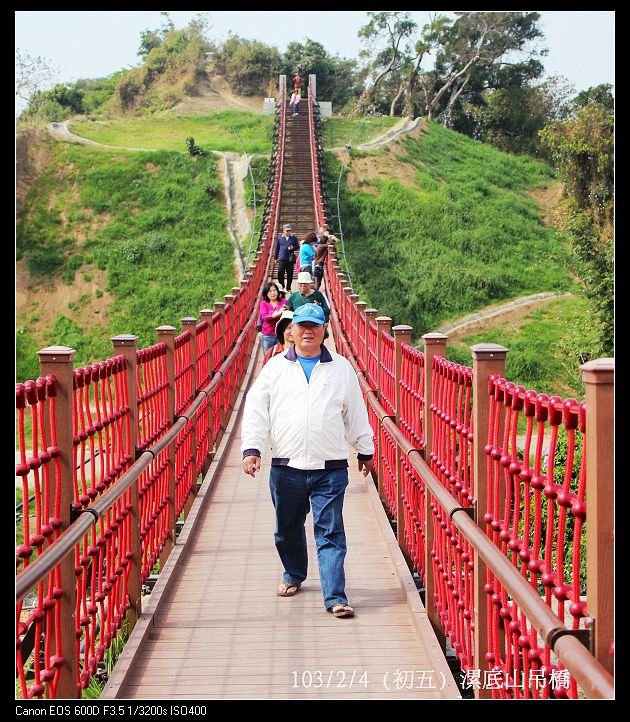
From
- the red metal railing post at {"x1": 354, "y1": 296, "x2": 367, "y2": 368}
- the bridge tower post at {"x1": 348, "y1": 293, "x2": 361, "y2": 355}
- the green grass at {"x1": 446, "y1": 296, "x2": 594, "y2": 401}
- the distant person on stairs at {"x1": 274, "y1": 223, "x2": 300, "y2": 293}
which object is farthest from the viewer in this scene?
the green grass at {"x1": 446, "y1": 296, "x2": 594, "y2": 401}

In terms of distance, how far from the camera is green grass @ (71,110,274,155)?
5128 centimetres

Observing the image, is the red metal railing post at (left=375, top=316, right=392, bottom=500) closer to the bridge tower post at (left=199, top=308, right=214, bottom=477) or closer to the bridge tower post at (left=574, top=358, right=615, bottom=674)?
the bridge tower post at (left=199, top=308, right=214, bottom=477)

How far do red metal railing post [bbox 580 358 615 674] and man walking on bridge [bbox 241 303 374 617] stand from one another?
2943 mm

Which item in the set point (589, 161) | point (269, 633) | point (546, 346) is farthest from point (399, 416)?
point (589, 161)

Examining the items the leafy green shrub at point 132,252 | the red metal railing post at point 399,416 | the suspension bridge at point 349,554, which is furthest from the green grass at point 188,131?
the suspension bridge at point 349,554

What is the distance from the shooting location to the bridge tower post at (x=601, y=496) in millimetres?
2736

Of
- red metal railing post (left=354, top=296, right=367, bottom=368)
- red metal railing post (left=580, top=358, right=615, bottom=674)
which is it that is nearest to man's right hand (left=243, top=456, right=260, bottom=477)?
red metal railing post (left=580, top=358, right=615, bottom=674)

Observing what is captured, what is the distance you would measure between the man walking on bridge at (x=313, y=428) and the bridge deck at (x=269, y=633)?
0.34 meters

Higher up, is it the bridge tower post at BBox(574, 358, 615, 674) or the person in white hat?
the person in white hat

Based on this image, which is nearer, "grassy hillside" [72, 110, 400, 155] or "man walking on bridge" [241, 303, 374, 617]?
"man walking on bridge" [241, 303, 374, 617]

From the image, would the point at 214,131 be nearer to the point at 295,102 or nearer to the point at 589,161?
the point at 295,102

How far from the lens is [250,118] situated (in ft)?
189

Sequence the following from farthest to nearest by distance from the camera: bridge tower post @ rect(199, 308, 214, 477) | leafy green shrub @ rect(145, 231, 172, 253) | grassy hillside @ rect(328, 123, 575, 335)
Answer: leafy green shrub @ rect(145, 231, 172, 253) → grassy hillside @ rect(328, 123, 575, 335) → bridge tower post @ rect(199, 308, 214, 477)
